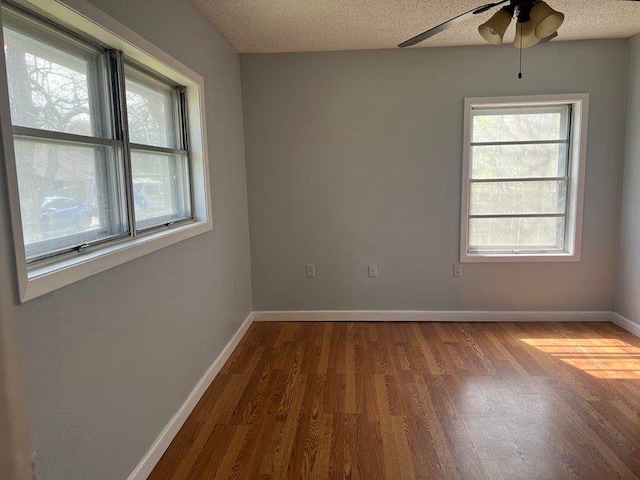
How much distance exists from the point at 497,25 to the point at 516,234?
92.6 inches

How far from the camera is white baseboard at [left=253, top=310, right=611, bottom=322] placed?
3.78 meters

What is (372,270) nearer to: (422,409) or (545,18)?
(422,409)

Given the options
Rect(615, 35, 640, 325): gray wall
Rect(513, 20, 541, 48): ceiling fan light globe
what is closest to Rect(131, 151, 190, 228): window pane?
Rect(513, 20, 541, 48): ceiling fan light globe

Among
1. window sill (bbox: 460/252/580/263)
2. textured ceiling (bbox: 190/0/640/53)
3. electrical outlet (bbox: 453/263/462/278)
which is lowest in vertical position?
electrical outlet (bbox: 453/263/462/278)

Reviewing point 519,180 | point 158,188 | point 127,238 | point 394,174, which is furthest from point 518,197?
point 127,238

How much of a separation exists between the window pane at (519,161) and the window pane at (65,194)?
308 centimetres

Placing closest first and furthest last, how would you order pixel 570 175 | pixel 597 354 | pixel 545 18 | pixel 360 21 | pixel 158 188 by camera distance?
pixel 545 18 < pixel 158 188 < pixel 360 21 < pixel 597 354 < pixel 570 175

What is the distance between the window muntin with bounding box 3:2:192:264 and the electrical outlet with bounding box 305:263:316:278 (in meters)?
1.85

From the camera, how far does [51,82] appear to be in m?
1.50

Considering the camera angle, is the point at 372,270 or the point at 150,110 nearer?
the point at 150,110

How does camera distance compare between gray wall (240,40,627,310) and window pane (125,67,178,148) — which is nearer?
window pane (125,67,178,148)

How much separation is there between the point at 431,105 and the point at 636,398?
2.63 meters

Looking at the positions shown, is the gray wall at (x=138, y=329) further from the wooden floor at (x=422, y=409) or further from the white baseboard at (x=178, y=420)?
the wooden floor at (x=422, y=409)

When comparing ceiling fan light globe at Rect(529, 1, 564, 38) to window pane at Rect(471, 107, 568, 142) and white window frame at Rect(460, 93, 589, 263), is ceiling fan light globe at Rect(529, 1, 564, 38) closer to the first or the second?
white window frame at Rect(460, 93, 589, 263)
